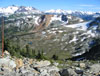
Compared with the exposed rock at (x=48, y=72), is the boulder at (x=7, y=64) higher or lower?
higher

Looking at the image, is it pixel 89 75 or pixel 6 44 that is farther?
pixel 6 44

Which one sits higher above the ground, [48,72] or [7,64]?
[7,64]

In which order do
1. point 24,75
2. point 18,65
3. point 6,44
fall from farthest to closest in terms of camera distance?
1. point 6,44
2. point 18,65
3. point 24,75

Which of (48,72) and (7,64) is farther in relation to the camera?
(7,64)

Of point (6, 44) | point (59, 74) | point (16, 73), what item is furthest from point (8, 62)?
point (6, 44)

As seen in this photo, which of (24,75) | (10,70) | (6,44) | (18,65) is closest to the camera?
(24,75)

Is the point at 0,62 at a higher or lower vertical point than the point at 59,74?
higher

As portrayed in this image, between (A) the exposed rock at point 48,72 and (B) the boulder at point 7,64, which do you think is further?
(B) the boulder at point 7,64

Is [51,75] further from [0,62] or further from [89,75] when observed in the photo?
[0,62]

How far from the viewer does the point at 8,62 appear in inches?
735

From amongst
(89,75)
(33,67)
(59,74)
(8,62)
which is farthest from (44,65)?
(89,75)

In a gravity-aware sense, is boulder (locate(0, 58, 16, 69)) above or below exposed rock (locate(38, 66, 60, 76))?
above

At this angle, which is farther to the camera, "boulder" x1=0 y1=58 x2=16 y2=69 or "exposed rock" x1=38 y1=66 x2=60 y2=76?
"boulder" x1=0 y1=58 x2=16 y2=69

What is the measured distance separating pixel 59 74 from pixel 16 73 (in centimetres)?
479
